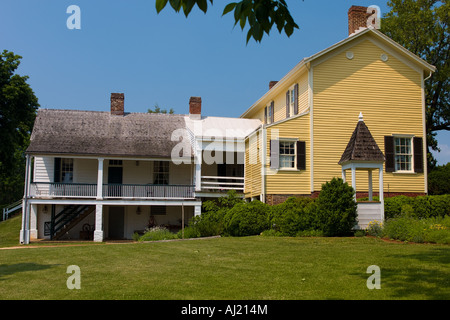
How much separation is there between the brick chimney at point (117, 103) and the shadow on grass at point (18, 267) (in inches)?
660

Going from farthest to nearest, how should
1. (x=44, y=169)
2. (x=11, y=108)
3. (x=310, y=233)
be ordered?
(x=11, y=108)
(x=44, y=169)
(x=310, y=233)

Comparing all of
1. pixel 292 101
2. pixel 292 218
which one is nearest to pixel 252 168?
pixel 292 101

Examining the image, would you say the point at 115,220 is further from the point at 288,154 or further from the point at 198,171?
the point at 288,154

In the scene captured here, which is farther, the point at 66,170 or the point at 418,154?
the point at 66,170

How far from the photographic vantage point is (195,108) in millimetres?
28219

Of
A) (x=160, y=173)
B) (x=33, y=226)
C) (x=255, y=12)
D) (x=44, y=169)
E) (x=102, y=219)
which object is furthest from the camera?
(x=160, y=173)

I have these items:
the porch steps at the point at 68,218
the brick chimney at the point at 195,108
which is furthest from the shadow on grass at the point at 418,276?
the brick chimney at the point at 195,108

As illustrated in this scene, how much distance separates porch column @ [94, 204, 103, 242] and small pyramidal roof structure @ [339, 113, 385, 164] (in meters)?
12.5

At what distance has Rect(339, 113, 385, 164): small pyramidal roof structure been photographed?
16.2 metres

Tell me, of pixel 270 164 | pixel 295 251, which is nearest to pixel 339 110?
pixel 270 164

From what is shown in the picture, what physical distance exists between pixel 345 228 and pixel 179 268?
7.70 metres

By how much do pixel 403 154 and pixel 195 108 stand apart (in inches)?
510

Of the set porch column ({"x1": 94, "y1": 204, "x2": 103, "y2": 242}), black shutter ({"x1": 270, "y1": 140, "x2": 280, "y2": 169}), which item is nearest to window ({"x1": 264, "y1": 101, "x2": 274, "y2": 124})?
black shutter ({"x1": 270, "y1": 140, "x2": 280, "y2": 169})
